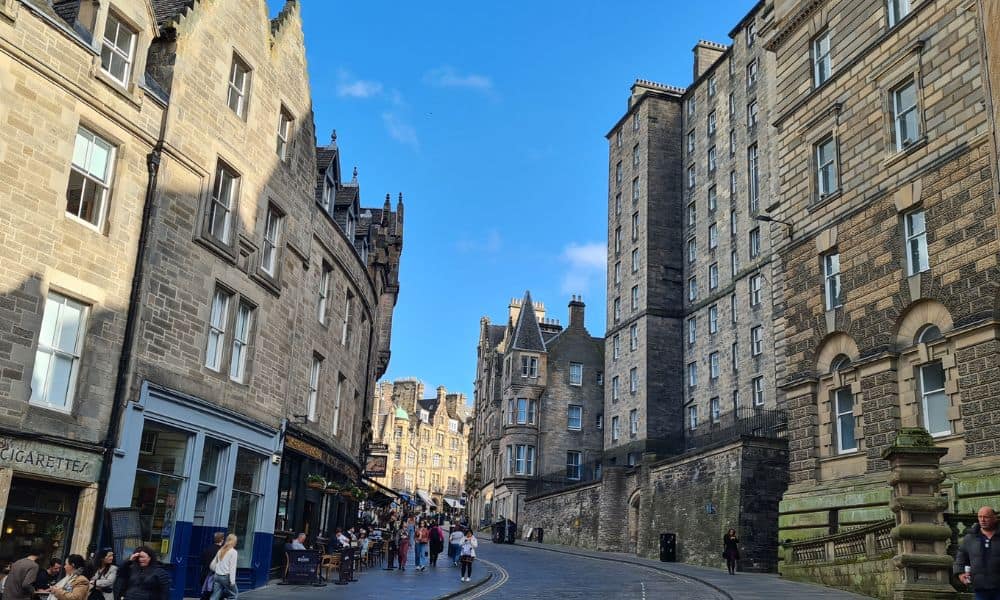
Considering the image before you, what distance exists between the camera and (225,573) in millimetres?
14469

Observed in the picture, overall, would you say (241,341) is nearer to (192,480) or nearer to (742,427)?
(192,480)

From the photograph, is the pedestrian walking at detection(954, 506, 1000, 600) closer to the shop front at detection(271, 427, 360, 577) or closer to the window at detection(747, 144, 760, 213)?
the shop front at detection(271, 427, 360, 577)

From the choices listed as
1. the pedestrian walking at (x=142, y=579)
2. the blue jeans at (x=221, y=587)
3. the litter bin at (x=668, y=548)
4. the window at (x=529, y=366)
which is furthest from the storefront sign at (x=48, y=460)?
the window at (x=529, y=366)

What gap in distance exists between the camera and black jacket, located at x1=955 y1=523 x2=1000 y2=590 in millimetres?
9898

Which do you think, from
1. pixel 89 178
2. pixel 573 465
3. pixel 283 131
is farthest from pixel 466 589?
pixel 573 465

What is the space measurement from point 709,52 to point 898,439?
47035 millimetres

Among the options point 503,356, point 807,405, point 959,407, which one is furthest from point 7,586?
point 503,356

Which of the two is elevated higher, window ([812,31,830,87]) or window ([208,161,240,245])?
window ([812,31,830,87])

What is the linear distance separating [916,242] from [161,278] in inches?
651

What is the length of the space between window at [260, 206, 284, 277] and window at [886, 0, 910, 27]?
52.2ft

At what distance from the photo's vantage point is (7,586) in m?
11.0

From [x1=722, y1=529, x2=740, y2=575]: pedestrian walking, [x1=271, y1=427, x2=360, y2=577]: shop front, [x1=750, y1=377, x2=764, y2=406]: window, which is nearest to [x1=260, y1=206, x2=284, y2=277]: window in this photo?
[x1=271, y1=427, x2=360, y2=577]: shop front

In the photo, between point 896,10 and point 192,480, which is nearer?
point 192,480

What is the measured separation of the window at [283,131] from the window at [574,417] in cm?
4664
